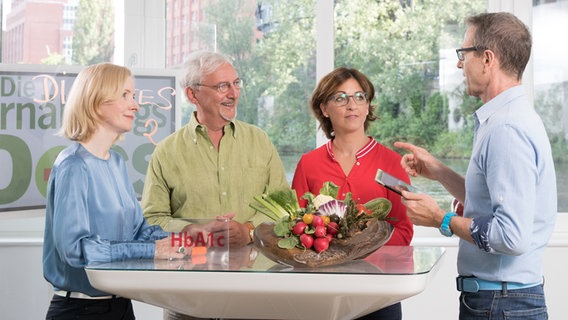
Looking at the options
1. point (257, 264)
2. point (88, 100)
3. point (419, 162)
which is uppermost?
point (88, 100)

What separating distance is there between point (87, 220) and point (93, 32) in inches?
73.5

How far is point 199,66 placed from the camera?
2980mm

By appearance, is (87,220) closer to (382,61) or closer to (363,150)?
(363,150)

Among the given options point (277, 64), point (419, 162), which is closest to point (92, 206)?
point (419, 162)

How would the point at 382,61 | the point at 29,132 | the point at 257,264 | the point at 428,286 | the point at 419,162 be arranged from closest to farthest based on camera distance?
the point at 257,264 → the point at 419,162 → the point at 29,132 → the point at 428,286 → the point at 382,61

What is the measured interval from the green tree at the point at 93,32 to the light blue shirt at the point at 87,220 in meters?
1.43

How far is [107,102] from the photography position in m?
2.40

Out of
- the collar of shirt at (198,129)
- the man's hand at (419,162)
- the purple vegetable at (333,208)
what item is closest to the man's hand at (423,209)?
the purple vegetable at (333,208)

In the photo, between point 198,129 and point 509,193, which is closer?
point 509,193

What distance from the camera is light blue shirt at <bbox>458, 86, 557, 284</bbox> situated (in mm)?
2111

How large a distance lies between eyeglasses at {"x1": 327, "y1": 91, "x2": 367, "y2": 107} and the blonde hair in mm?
850

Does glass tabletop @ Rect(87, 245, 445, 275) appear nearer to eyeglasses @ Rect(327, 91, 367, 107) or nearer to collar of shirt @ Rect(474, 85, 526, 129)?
collar of shirt @ Rect(474, 85, 526, 129)

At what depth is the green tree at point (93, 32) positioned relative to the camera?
3793 millimetres

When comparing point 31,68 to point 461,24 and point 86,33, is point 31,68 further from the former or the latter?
point 461,24
